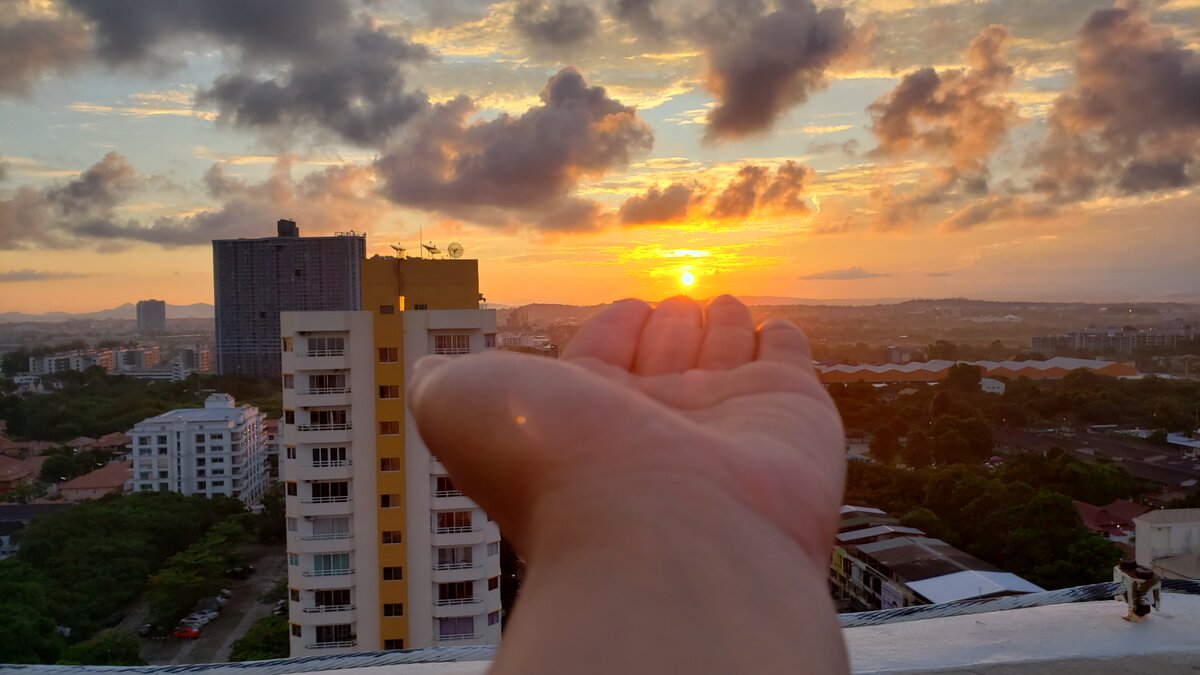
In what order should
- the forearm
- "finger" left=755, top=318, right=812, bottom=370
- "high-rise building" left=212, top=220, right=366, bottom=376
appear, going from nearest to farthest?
the forearm
"finger" left=755, top=318, right=812, bottom=370
"high-rise building" left=212, top=220, right=366, bottom=376

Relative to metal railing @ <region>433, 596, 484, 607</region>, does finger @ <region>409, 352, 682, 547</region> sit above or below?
above

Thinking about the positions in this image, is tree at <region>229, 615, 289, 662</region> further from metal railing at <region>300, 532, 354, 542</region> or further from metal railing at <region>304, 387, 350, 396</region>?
metal railing at <region>304, 387, 350, 396</region>

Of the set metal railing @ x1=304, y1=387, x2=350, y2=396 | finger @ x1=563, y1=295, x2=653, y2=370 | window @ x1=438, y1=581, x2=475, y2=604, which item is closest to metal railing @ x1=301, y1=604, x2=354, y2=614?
window @ x1=438, y1=581, x2=475, y2=604

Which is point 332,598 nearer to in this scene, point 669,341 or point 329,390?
point 329,390

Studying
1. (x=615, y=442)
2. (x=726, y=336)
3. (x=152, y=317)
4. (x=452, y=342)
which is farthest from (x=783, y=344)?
(x=152, y=317)

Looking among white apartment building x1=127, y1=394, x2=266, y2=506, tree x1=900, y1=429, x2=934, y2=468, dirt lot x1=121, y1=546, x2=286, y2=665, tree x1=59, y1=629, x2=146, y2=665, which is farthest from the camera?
white apartment building x1=127, y1=394, x2=266, y2=506

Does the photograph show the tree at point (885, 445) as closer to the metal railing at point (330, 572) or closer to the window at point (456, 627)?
the window at point (456, 627)

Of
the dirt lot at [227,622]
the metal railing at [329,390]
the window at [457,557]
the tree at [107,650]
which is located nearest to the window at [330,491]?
the metal railing at [329,390]
